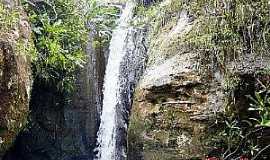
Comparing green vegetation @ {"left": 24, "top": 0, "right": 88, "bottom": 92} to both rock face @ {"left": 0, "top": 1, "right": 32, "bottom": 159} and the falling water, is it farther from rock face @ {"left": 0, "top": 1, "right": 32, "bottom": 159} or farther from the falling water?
rock face @ {"left": 0, "top": 1, "right": 32, "bottom": 159}

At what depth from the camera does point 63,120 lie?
7117 mm

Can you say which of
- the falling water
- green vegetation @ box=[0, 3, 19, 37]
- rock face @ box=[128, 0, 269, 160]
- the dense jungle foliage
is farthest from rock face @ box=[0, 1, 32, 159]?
the falling water

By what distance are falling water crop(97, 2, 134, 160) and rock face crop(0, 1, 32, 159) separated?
201 cm

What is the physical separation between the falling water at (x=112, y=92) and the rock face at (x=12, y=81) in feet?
6.60

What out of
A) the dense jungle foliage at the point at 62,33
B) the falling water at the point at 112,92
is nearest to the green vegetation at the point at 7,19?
the dense jungle foliage at the point at 62,33

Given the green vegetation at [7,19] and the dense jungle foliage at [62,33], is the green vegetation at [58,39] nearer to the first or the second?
the dense jungle foliage at [62,33]

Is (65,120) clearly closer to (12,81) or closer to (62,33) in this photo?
(62,33)

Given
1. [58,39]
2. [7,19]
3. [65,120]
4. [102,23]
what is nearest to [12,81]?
[7,19]

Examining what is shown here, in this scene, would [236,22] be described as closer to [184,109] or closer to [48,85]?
[184,109]

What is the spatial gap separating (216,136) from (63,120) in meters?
3.78

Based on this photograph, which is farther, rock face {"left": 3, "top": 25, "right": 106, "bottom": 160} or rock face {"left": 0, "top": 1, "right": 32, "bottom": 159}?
rock face {"left": 3, "top": 25, "right": 106, "bottom": 160}

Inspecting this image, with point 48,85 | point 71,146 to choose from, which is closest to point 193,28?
point 48,85

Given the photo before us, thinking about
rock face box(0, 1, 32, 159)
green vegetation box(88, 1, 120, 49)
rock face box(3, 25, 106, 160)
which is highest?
green vegetation box(88, 1, 120, 49)

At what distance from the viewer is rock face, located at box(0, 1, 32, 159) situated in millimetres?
4672
